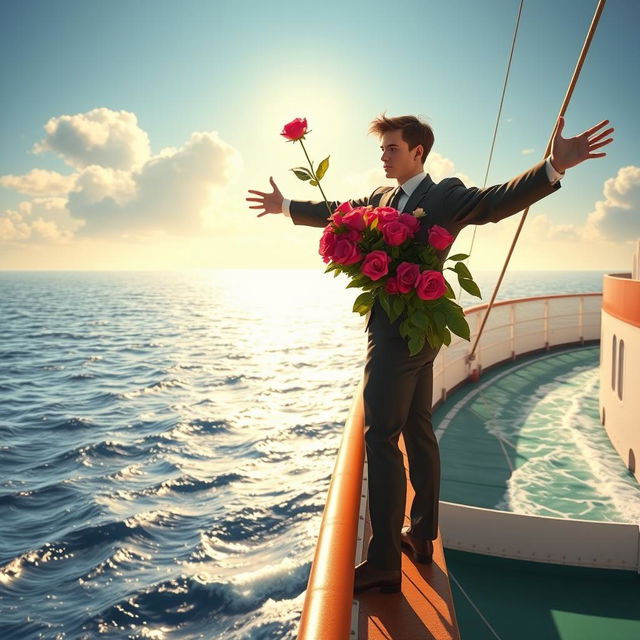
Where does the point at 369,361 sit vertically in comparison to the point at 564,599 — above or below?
above

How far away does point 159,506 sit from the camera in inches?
335

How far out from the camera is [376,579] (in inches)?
75.0

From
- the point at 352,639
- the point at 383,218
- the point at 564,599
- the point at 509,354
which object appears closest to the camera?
the point at 352,639

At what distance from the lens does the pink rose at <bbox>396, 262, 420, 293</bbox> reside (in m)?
1.78

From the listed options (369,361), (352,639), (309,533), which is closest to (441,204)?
(369,361)

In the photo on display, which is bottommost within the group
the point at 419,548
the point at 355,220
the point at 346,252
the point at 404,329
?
the point at 419,548

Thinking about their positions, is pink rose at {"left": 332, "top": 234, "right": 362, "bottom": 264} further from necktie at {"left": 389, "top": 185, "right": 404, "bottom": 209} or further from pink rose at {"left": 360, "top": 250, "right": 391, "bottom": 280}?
necktie at {"left": 389, "top": 185, "right": 404, "bottom": 209}

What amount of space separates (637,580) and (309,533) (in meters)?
5.31

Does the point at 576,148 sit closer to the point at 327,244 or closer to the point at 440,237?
the point at 440,237

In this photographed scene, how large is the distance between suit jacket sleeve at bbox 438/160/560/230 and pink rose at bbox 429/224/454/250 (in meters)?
0.13

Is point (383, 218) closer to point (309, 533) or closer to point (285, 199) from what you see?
point (285, 199)

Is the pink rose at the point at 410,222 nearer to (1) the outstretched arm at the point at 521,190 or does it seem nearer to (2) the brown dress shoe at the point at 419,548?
(1) the outstretched arm at the point at 521,190

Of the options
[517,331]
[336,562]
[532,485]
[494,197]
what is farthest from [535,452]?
[517,331]

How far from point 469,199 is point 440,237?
0.63 feet
